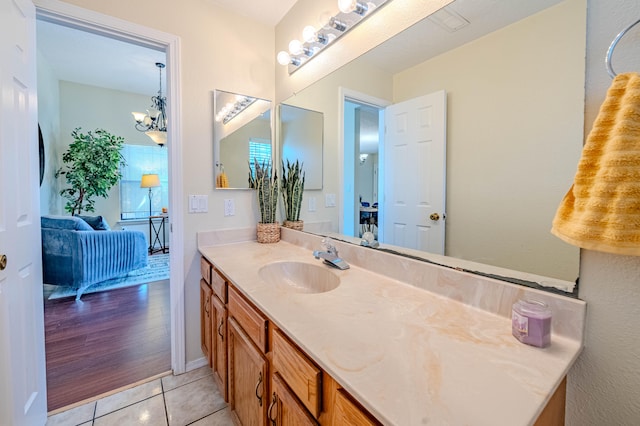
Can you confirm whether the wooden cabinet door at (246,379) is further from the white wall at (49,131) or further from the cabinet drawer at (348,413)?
the white wall at (49,131)

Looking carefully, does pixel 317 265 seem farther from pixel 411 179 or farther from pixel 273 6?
pixel 273 6

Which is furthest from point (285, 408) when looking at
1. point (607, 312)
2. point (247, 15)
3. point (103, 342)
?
point (247, 15)

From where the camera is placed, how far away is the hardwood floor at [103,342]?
5.79ft

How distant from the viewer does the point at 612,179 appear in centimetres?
58

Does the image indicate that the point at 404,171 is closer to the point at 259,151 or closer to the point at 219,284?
the point at 219,284

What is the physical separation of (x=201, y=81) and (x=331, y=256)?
4.80ft

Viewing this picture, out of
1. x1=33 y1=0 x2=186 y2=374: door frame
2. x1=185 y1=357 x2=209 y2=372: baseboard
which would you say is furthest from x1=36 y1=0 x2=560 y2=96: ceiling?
x1=185 y1=357 x2=209 y2=372: baseboard

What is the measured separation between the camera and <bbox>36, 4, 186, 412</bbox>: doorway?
4.97 ft

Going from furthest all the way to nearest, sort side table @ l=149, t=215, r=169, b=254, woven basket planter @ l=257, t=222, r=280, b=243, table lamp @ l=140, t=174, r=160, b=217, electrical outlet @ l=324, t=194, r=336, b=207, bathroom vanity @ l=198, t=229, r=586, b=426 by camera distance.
Answer: side table @ l=149, t=215, r=169, b=254 → table lamp @ l=140, t=174, r=160, b=217 → woven basket planter @ l=257, t=222, r=280, b=243 → electrical outlet @ l=324, t=194, r=336, b=207 → bathroom vanity @ l=198, t=229, r=586, b=426

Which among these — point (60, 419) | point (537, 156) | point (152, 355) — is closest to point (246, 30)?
point (537, 156)

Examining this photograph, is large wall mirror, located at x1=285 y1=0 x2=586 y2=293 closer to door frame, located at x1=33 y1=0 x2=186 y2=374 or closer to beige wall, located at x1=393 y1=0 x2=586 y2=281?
beige wall, located at x1=393 y1=0 x2=586 y2=281

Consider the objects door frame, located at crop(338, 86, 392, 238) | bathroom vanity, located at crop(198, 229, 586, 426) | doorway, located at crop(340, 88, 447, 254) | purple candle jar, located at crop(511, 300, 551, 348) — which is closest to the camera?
bathroom vanity, located at crop(198, 229, 586, 426)

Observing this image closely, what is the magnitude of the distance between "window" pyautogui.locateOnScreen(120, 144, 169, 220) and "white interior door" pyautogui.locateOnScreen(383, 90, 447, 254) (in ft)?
17.4

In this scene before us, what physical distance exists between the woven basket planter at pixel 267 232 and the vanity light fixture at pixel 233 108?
0.79 metres
